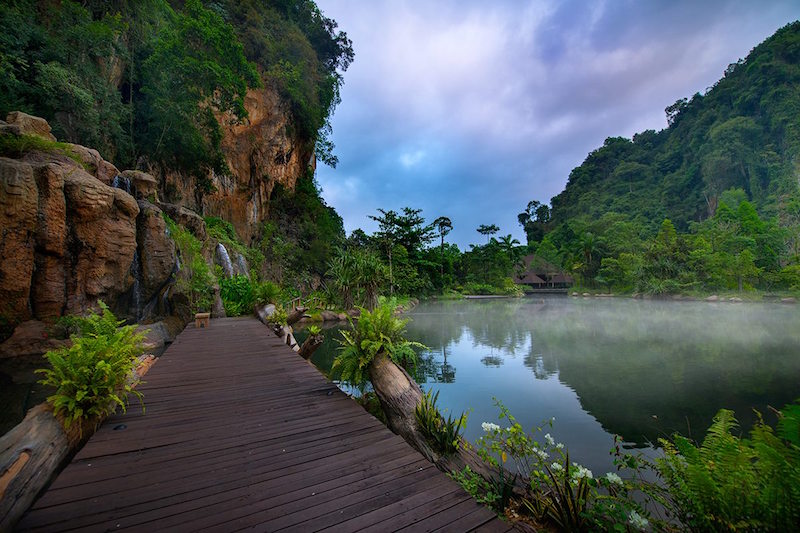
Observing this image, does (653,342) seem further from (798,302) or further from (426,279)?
(798,302)

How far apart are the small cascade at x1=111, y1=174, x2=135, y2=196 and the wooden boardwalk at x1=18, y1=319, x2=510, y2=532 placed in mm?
10209

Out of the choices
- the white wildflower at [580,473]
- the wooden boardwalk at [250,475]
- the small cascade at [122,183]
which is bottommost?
the white wildflower at [580,473]

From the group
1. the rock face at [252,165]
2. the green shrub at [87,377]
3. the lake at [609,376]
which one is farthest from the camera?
the rock face at [252,165]

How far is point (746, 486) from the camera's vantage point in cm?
183

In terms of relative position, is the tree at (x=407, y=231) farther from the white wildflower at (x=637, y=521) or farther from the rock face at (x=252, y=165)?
the white wildflower at (x=637, y=521)

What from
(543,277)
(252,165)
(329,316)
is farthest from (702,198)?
(252,165)

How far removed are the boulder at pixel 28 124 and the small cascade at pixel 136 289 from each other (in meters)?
4.22

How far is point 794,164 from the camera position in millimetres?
43250

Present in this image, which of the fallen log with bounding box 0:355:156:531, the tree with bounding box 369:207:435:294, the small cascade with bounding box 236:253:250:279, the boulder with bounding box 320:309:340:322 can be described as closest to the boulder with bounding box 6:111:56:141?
the small cascade with bounding box 236:253:250:279

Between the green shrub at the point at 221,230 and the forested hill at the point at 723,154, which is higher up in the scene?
the forested hill at the point at 723,154

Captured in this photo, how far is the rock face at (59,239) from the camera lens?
7195mm

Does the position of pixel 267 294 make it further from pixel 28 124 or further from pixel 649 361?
pixel 649 361

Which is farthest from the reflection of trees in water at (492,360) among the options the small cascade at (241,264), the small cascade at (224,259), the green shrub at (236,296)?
the small cascade at (241,264)

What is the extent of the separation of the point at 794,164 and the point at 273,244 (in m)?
65.2
